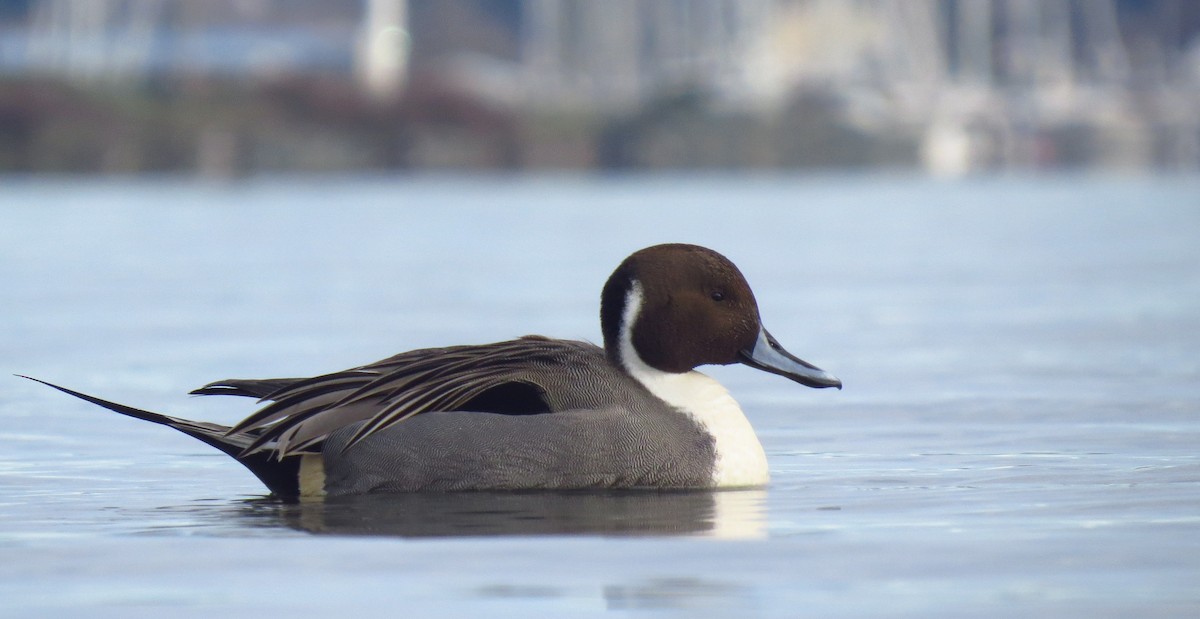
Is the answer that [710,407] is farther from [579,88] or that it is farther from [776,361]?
[579,88]

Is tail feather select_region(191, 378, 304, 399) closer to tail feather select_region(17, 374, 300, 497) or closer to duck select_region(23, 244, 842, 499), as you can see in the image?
duck select_region(23, 244, 842, 499)

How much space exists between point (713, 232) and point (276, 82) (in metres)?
41.1

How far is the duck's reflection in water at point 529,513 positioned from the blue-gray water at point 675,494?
0.05 ft

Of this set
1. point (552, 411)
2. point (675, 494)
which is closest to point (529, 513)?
point (552, 411)

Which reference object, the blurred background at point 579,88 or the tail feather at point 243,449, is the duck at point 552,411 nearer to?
the tail feather at point 243,449

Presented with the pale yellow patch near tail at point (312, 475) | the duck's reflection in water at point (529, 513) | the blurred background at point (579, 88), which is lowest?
the duck's reflection in water at point (529, 513)

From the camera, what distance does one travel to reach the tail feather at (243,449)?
17.6 ft

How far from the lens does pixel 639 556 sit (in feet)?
14.6

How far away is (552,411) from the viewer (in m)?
5.25

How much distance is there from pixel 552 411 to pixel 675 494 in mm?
391

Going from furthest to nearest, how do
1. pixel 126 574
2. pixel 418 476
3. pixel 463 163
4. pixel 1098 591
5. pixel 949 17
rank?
1. pixel 949 17
2. pixel 463 163
3. pixel 418 476
4. pixel 126 574
5. pixel 1098 591

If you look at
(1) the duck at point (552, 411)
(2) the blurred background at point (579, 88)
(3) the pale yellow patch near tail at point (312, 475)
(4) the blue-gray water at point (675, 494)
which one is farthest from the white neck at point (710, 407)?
(2) the blurred background at point (579, 88)

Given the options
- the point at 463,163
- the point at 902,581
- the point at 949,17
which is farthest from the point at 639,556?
the point at 949,17

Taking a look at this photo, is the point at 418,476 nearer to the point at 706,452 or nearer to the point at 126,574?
the point at 706,452
